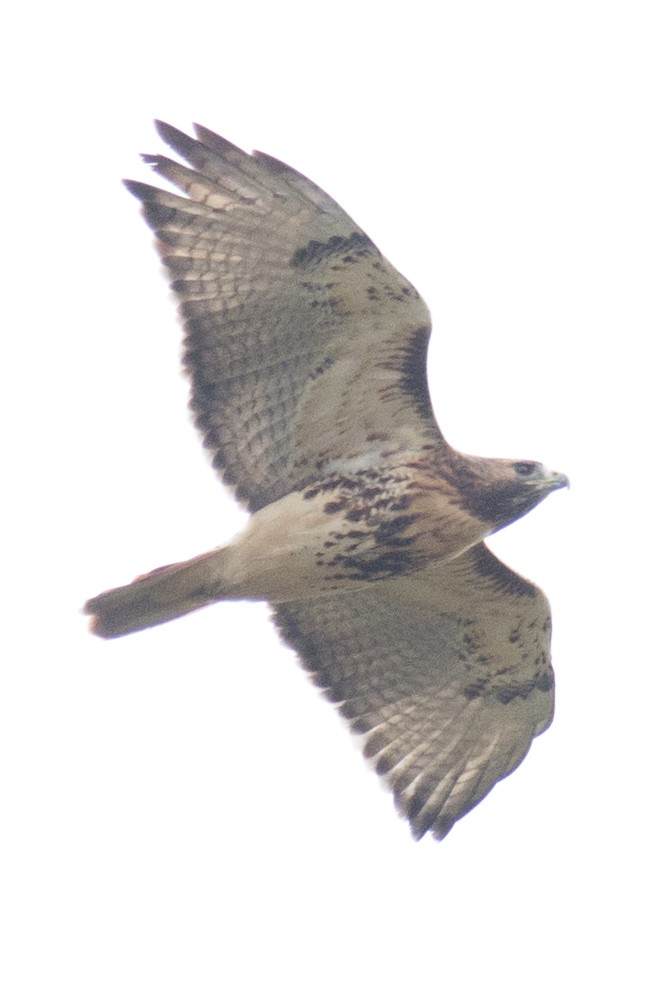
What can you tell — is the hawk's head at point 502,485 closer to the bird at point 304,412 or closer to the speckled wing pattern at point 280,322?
the bird at point 304,412

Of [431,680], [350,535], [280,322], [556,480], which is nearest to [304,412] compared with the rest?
[280,322]

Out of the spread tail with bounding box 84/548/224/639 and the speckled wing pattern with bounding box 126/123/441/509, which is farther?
the spread tail with bounding box 84/548/224/639

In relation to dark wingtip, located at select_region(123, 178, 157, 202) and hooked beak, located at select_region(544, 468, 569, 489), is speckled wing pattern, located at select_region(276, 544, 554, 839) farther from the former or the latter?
dark wingtip, located at select_region(123, 178, 157, 202)

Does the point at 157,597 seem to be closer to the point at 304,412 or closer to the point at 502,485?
the point at 304,412

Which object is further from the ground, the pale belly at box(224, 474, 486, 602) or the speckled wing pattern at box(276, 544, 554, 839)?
the pale belly at box(224, 474, 486, 602)

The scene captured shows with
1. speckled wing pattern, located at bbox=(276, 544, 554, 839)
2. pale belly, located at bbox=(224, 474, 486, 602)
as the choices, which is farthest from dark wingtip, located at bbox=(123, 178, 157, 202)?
speckled wing pattern, located at bbox=(276, 544, 554, 839)

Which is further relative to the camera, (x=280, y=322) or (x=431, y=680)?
(x=431, y=680)

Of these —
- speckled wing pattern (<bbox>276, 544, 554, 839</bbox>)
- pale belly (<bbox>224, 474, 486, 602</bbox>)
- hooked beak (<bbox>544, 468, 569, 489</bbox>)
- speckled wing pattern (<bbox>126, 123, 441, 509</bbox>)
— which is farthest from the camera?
speckled wing pattern (<bbox>276, 544, 554, 839</bbox>)

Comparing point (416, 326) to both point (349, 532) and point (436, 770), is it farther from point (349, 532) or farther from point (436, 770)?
point (436, 770)
